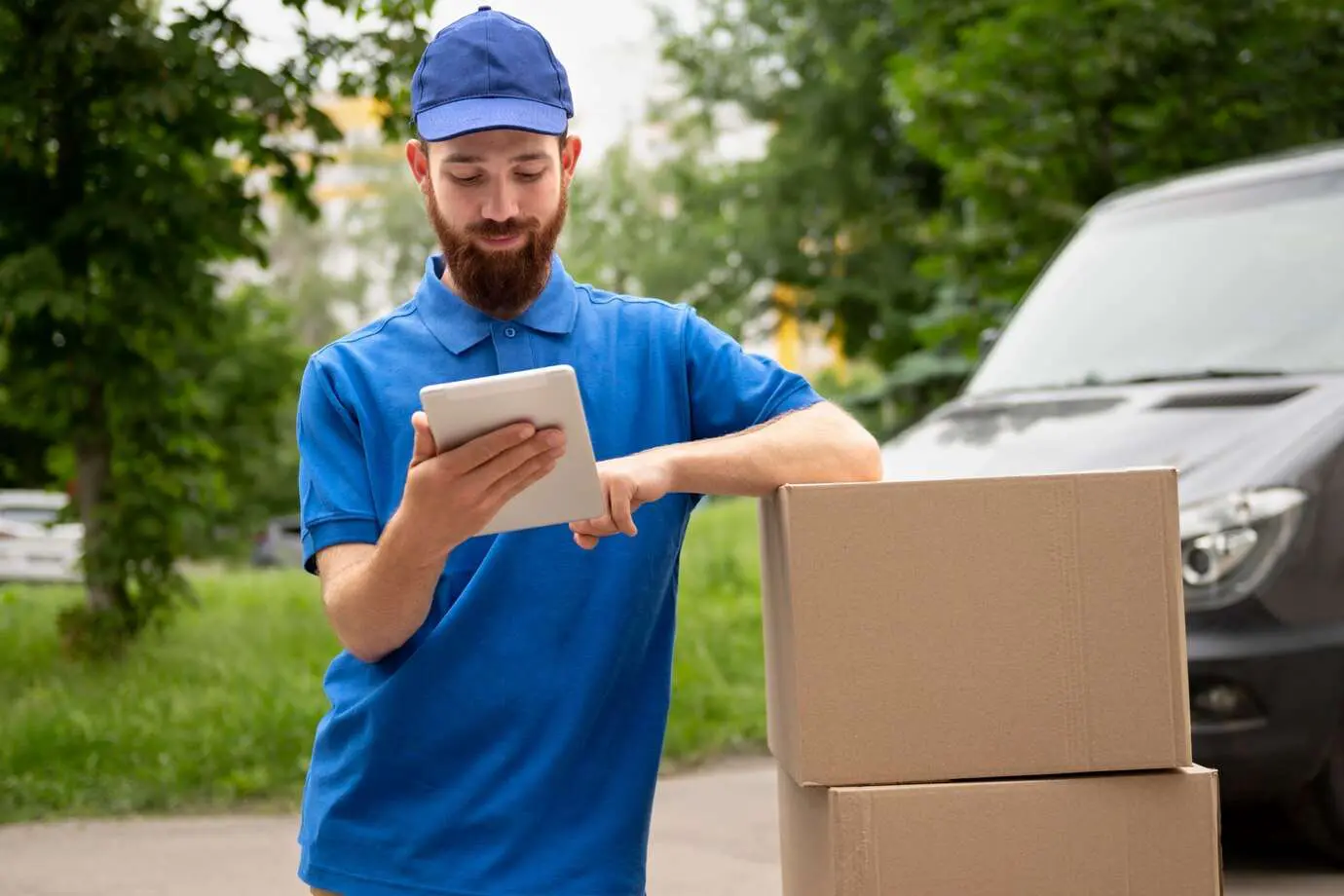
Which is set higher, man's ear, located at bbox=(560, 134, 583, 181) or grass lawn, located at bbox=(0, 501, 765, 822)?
man's ear, located at bbox=(560, 134, 583, 181)

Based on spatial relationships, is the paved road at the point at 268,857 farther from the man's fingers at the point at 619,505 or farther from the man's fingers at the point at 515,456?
the man's fingers at the point at 515,456

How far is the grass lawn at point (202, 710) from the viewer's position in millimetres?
6688

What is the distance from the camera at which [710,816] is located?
6.22 meters

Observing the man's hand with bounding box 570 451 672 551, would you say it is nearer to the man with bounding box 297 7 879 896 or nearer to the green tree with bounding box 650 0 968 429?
the man with bounding box 297 7 879 896

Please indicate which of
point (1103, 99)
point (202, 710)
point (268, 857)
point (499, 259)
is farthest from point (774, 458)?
point (1103, 99)

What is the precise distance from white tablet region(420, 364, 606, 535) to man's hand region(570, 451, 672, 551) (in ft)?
0.32

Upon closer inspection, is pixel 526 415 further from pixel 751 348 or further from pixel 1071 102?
pixel 1071 102

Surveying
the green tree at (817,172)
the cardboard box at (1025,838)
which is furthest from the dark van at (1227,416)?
the green tree at (817,172)

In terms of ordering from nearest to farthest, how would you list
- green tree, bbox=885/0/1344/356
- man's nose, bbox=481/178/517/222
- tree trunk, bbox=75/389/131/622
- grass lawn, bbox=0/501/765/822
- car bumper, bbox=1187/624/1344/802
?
man's nose, bbox=481/178/517/222
car bumper, bbox=1187/624/1344/802
grass lawn, bbox=0/501/765/822
tree trunk, bbox=75/389/131/622
green tree, bbox=885/0/1344/356

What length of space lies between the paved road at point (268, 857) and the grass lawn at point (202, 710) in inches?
12.4

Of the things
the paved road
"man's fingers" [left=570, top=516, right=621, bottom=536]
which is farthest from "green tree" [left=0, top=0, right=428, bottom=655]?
"man's fingers" [left=570, top=516, right=621, bottom=536]

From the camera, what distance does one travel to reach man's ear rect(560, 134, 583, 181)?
254 cm

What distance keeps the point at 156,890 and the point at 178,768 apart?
1.36 meters

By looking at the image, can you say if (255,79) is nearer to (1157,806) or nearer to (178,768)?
(178,768)
